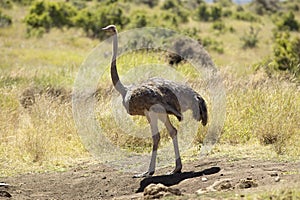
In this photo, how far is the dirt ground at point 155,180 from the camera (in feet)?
18.3

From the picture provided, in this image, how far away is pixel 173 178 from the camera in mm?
6652

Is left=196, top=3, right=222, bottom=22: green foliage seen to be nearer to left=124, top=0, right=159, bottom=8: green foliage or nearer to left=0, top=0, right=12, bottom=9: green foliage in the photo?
left=124, top=0, right=159, bottom=8: green foliage

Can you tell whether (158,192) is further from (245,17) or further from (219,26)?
(245,17)

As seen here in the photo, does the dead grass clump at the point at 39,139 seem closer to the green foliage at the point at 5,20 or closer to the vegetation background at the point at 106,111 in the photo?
the vegetation background at the point at 106,111

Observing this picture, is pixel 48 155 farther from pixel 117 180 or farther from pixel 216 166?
pixel 216 166

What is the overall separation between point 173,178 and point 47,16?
2478cm

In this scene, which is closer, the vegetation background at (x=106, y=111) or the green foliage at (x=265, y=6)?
the vegetation background at (x=106, y=111)

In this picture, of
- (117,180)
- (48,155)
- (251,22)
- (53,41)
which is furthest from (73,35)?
(117,180)

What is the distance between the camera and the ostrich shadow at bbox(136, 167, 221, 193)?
6512 millimetres

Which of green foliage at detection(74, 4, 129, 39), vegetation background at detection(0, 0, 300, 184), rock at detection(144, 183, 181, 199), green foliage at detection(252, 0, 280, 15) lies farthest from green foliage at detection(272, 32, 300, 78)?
green foliage at detection(252, 0, 280, 15)

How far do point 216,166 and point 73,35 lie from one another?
23.6 metres

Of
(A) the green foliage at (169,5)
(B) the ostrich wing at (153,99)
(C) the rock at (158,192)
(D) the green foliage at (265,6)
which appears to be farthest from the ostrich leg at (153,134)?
(D) the green foliage at (265,6)

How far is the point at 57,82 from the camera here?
532 inches

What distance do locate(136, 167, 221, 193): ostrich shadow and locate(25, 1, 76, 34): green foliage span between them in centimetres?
2316
